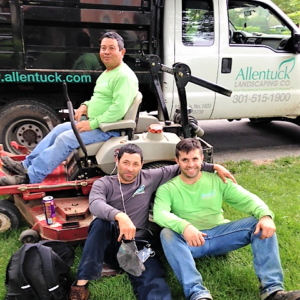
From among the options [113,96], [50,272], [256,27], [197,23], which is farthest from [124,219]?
[256,27]

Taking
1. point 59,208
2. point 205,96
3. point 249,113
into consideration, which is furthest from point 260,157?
point 59,208

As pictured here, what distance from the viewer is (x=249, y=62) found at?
5496 millimetres

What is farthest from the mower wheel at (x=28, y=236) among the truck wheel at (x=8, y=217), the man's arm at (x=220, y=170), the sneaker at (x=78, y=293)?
the man's arm at (x=220, y=170)

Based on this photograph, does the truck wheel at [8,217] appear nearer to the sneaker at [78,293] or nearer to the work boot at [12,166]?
the work boot at [12,166]

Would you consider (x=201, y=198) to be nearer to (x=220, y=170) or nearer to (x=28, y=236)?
(x=220, y=170)

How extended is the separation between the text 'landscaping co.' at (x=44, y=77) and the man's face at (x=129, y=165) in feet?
7.62

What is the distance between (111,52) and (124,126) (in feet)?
2.21

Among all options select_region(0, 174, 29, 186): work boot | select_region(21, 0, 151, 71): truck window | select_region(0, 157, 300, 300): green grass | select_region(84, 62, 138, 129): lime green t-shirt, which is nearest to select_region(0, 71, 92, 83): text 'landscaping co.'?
select_region(21, 0, 151, 71): truck window

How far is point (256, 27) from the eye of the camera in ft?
19.5

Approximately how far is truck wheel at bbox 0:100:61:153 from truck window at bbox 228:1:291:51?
9.03 ft

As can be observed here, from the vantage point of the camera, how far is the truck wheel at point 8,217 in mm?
3547

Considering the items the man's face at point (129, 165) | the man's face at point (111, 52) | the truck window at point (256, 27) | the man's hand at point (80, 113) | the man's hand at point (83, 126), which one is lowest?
the man's face at point (129, 165)

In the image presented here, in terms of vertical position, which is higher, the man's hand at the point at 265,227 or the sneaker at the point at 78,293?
the man's hand at the point at 265,227

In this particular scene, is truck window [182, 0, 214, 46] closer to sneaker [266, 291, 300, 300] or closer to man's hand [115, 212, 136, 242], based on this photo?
man's hand [115, 212, 136, 242]
